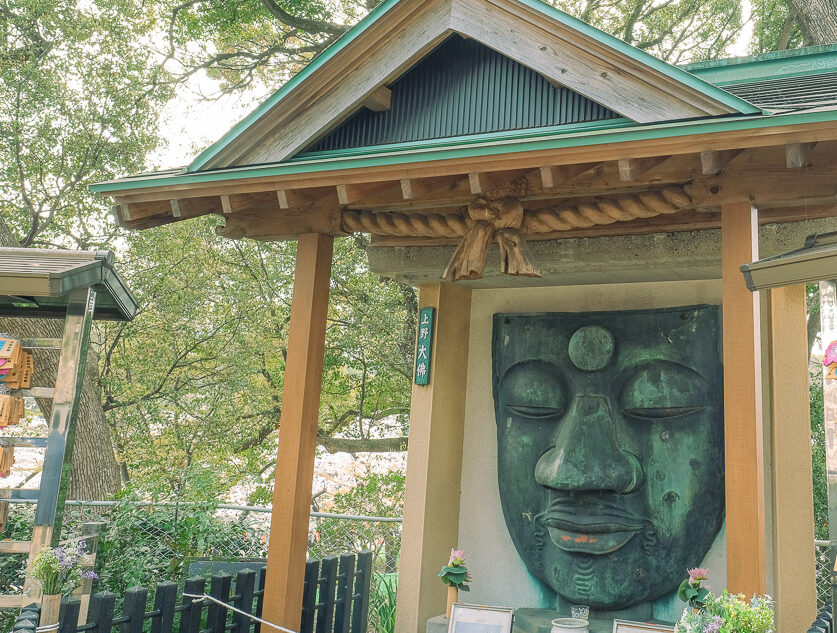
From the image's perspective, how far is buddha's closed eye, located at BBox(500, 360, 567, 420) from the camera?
511cm

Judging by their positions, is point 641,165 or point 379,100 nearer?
point 641,165

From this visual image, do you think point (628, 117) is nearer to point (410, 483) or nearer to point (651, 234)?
point (651, 234)

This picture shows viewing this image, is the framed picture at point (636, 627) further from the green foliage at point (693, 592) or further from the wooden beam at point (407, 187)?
the wooden beam at point (407, 187)

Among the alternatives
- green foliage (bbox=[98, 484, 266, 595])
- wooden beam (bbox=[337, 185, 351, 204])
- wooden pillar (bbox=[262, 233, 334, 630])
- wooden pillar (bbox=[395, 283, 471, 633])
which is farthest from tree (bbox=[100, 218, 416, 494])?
wooden beam (bbox=[337, 185, 351, 204])

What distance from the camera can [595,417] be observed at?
4.89 m

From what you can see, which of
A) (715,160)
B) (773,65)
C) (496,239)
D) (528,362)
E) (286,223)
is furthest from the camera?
(773,65)

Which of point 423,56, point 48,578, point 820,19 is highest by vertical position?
point 820,19

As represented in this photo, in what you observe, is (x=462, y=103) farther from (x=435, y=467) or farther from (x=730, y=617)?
(x=730, y=617)

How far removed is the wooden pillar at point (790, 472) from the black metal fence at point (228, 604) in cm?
270

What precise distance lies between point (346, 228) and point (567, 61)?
5.61 feet

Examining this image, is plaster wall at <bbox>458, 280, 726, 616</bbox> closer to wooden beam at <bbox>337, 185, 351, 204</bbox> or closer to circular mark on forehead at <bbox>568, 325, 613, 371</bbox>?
circular mark on forehead at <bbox>568, 325, 613, 371</bbox>

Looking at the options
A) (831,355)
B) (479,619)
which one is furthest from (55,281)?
(831,355)

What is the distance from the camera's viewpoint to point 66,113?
11180mm

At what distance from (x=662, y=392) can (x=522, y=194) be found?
1.58 metres
